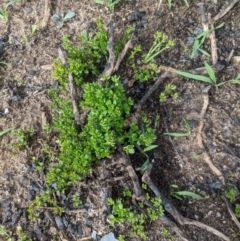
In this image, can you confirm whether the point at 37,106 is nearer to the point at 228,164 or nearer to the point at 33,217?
the point at 33,217

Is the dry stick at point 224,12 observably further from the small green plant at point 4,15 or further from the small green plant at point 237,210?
the small green plant at point 4,15

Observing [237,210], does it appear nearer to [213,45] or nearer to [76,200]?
[76,200]

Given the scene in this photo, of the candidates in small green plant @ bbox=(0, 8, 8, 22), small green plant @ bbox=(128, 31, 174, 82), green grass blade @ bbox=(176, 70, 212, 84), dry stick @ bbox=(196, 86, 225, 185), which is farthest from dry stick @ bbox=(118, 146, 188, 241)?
small green plant @ bbox=(0, 8, 8, 22)

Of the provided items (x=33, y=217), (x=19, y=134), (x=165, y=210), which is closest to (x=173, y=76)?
(x=165, y=210)

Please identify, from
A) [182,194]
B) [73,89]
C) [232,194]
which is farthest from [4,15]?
[232,194]

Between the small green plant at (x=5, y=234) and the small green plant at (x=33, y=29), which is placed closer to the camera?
the small green plant at (x=5, y=234)

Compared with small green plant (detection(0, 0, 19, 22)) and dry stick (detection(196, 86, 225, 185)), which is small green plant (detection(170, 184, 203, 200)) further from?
small green plant (detection(0, 0, 19, 22))

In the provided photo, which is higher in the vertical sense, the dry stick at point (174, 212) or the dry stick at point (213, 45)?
the dry stick at point (213, 45)

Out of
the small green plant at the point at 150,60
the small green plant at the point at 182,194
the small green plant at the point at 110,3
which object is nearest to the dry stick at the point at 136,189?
the small green plant at the point at 182,194
